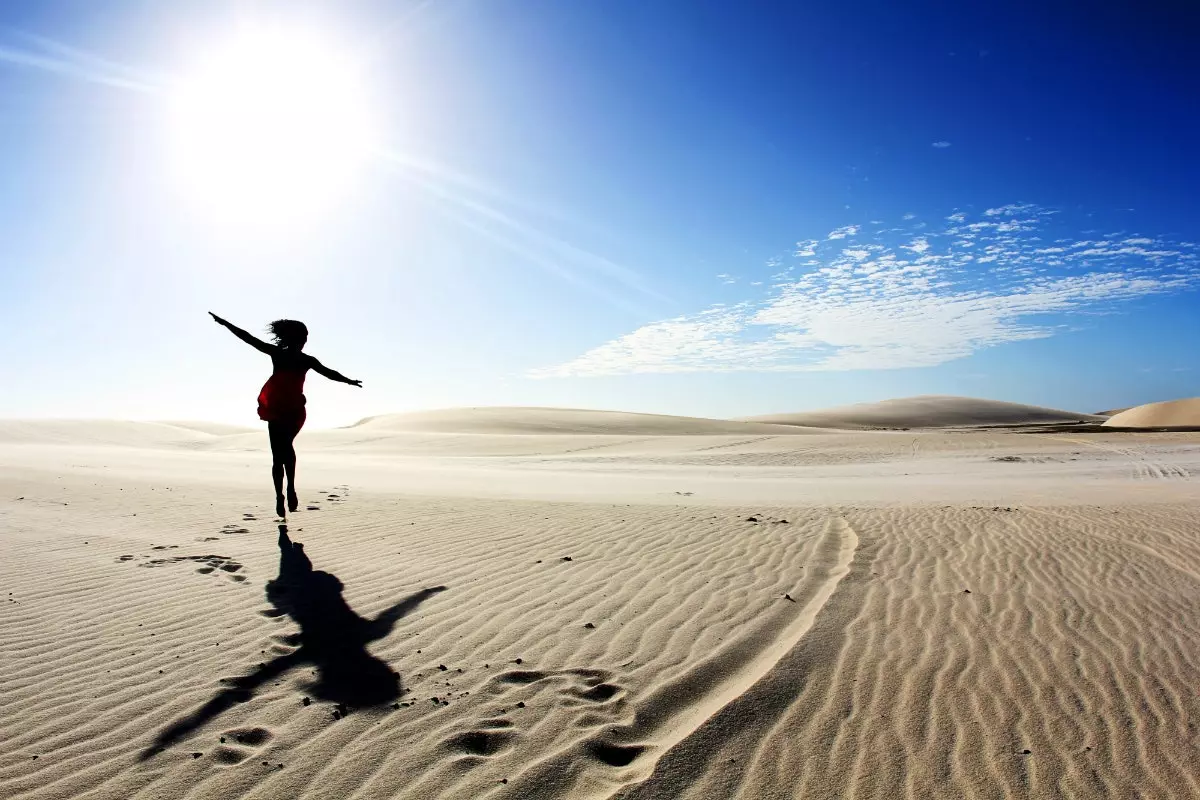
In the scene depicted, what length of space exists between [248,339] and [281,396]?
0.85 metres

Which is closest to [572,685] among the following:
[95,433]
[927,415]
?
[95,433]

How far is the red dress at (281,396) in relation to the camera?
9.00 meters

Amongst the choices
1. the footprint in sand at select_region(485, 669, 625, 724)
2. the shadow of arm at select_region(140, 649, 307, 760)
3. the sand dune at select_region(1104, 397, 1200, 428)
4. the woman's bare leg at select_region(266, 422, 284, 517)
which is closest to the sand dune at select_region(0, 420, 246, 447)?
the woman's bare leg at select_region(266, 422, 284, 517)

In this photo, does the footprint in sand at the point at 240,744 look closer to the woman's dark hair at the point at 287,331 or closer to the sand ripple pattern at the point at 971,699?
the sand ripple pattern at the point at 971,699

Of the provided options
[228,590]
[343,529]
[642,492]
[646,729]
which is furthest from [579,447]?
[646,729]

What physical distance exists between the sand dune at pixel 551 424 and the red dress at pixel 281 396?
40391 mm

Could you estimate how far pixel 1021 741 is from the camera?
3486mm

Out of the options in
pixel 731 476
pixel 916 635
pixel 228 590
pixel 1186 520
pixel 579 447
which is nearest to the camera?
pixel 916 635

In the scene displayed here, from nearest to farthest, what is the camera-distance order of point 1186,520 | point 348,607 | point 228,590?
1. point 348,607
2. point 228,590
3. point 1186,520

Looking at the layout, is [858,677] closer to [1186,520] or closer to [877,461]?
[1186,520]

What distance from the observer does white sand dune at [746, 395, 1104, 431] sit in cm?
9369

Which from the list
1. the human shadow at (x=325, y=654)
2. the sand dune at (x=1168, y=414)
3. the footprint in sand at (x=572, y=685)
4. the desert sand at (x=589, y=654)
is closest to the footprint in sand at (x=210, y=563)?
the desert sand at (x=589, y=654)

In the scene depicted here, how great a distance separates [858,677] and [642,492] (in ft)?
37.8

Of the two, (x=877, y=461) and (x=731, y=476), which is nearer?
(x=731, y=476)
